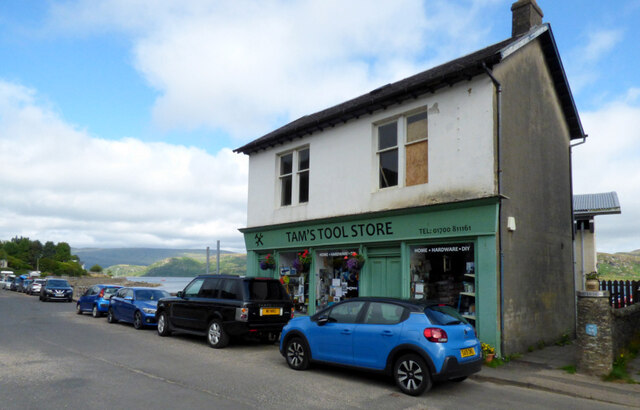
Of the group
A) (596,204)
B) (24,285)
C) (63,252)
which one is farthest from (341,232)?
(63,252)

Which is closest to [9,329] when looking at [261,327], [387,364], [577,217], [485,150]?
[261,327]

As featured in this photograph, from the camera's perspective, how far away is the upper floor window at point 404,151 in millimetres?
12523

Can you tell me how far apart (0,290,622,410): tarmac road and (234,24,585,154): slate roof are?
7.08 metres

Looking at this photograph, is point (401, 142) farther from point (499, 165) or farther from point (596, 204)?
point (596, 204)

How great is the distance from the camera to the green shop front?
34.4 ft

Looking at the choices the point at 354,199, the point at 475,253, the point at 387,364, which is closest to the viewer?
the point at 387,364

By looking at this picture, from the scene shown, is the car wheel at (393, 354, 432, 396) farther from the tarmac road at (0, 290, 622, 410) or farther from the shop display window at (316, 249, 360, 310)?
the shop display window at (316, 249, 360, 310)

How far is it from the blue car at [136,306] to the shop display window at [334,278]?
5714mm

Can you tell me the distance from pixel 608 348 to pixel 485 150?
15.8ft

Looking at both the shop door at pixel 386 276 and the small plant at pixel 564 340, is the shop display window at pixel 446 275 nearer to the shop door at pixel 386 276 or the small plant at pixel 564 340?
the shop door at pixel 386 276

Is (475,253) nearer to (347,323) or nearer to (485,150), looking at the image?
(485,150)

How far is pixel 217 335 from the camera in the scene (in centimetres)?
1164

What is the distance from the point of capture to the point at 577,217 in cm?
1730

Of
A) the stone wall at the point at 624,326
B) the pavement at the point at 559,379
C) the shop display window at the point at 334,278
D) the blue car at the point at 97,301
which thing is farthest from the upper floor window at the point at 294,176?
the stone wall at the point at 624,326
